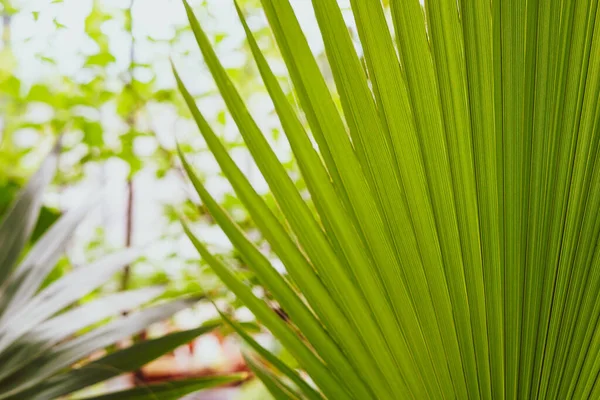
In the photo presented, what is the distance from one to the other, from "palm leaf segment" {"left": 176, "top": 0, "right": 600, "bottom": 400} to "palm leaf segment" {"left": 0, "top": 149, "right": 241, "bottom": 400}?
0.27 m

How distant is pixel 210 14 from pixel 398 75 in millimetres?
1446

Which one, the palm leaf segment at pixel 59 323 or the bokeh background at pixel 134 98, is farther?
the bokeh background at pixel 134 98

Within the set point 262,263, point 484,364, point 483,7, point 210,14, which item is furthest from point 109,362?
point 210,14

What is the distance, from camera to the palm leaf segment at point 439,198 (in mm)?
400

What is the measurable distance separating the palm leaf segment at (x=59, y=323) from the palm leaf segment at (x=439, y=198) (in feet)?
0.87

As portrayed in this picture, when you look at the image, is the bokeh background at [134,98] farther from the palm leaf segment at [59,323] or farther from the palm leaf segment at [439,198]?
the palm leaf segment at [439,198]

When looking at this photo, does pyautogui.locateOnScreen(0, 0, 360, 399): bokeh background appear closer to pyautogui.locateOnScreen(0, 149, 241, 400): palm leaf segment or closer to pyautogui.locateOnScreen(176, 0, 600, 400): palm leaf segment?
pyautogui.locateOnScreen(0, 149, 241, 400): palm leaf segment

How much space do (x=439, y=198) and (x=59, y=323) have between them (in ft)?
1.94

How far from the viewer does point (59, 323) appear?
2.60ft

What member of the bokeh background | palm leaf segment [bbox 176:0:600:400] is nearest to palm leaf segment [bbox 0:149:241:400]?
palm leaf segment [bbox 176:0:600:400]

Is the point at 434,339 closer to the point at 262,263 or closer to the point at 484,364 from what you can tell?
the point at 484,364

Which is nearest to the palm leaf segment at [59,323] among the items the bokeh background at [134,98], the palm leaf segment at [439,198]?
the palm leaf segment at [439,198]

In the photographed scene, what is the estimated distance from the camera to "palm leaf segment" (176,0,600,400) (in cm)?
40

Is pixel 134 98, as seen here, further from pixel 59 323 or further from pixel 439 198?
pixel 439 198
